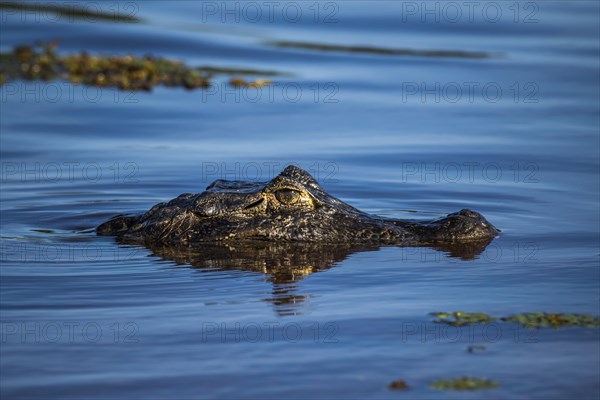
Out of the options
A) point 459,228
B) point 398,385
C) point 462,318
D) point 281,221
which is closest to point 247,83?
point 281,221

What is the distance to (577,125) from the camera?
14836 millimetres

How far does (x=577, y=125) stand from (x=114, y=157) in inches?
244

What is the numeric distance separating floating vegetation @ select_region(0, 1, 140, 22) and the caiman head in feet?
51.1

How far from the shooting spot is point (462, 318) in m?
6.87

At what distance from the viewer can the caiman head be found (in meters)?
8.91

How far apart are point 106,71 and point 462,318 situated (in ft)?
41.4

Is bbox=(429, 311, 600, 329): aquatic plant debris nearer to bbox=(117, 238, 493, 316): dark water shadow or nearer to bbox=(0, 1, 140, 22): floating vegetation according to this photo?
bbox=(117, 238, 493, 316): dark water shadow

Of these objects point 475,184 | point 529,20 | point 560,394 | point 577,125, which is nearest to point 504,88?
point 577,125

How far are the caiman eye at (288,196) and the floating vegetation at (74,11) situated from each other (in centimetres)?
1590

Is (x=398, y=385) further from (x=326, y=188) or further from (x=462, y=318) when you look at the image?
(x=326, y=188)

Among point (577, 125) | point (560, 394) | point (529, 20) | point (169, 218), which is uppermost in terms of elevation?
point (529, 20)

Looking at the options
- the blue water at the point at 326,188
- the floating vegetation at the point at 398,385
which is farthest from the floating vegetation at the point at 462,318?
the floating vegetation at the point at 398,385

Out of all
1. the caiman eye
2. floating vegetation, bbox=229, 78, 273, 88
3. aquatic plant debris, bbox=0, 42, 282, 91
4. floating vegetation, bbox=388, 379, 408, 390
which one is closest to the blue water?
floating vegetation, bbox=388, 379, 408, 390

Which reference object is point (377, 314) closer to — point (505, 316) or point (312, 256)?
point (505, 316)
